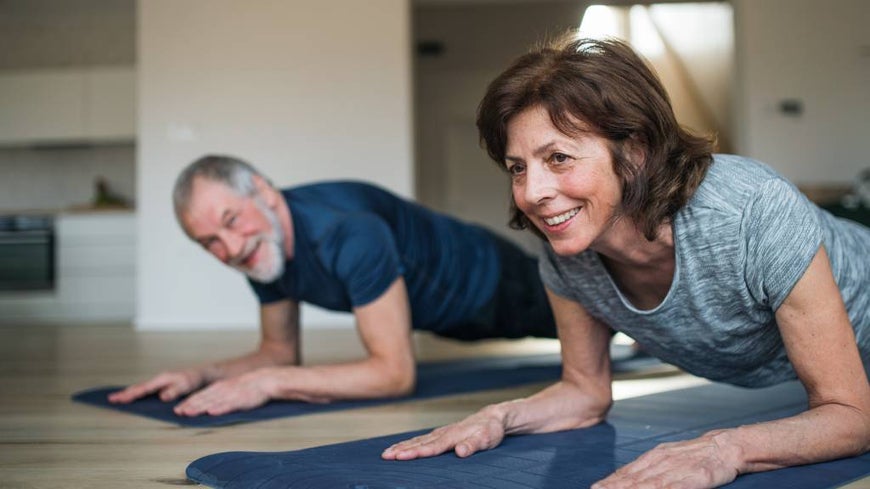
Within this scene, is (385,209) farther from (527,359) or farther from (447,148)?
(447,148)

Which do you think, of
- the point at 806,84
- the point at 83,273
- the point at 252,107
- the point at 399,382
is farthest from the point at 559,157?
the point at 83,273

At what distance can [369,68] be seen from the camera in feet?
20.4

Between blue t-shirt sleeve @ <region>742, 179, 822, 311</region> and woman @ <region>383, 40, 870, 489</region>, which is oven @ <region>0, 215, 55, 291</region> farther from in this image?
blue t-shirt sleeve @ <region>742, 179, 822, 311</region>

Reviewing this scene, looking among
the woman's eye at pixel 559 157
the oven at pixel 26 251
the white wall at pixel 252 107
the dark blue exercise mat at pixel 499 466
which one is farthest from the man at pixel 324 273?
the oven at pixel 26 251

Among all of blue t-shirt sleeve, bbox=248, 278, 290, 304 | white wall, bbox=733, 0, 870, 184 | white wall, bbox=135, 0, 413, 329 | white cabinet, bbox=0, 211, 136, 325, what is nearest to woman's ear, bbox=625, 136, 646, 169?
blue t-shirt sleeve, bbox=248, 278, 290, 304

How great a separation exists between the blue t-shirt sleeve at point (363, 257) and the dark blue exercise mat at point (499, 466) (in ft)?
1.79

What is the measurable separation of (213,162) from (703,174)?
4.49 ft

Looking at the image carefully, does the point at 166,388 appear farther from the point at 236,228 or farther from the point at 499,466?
the point at 499,466

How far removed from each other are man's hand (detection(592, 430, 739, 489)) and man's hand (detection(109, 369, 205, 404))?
1.57 m

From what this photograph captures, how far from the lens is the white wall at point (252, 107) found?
6.20 m

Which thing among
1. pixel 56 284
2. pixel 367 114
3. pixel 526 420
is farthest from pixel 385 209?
pixel 56 284

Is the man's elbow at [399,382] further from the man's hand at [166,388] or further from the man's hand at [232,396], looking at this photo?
the man's hand at [166,388]

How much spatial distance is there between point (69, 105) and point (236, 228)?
5.94 meters

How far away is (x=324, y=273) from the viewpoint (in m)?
2.51
